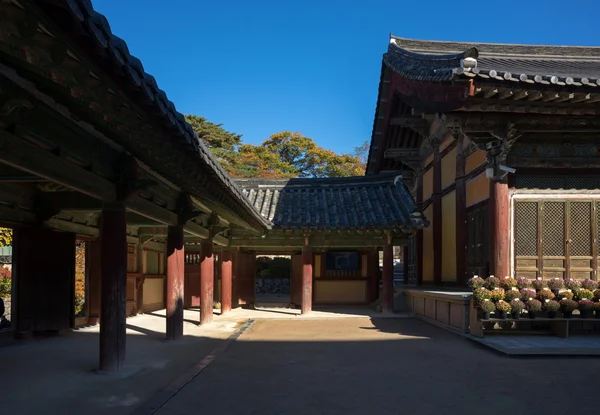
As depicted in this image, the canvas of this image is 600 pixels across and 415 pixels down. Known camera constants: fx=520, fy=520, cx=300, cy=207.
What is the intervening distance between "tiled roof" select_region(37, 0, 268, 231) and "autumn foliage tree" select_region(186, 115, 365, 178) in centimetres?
2876

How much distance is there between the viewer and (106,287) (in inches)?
247

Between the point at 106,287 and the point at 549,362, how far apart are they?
6235mm

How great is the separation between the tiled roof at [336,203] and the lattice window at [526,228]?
155 inches

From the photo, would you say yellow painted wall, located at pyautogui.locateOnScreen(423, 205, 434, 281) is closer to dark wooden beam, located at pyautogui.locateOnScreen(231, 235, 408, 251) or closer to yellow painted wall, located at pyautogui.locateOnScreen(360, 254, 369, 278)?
dark wooden beam, located at pyautogui.locateOnScreen(231, 235, 408, 251)

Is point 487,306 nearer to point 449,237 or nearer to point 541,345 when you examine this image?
point 541,345

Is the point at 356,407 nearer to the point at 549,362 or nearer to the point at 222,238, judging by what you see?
the point at 549,362

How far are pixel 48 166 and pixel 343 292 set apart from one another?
47.4 feet

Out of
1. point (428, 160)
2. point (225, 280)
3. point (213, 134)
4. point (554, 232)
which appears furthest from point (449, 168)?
point (213, 134)

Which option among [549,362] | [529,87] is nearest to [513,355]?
[549,362]

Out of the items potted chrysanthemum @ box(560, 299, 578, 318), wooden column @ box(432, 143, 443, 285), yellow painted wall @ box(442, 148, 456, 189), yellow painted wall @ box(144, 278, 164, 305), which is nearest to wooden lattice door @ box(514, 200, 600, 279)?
potted chrysanthemum @ box(560, 299, 578, 318)

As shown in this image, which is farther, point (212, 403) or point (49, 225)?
point (49, 225)

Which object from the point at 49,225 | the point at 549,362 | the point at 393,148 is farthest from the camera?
the point at 393,148

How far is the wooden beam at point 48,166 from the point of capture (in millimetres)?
4094

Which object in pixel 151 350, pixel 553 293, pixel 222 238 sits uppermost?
pixel 222 238
